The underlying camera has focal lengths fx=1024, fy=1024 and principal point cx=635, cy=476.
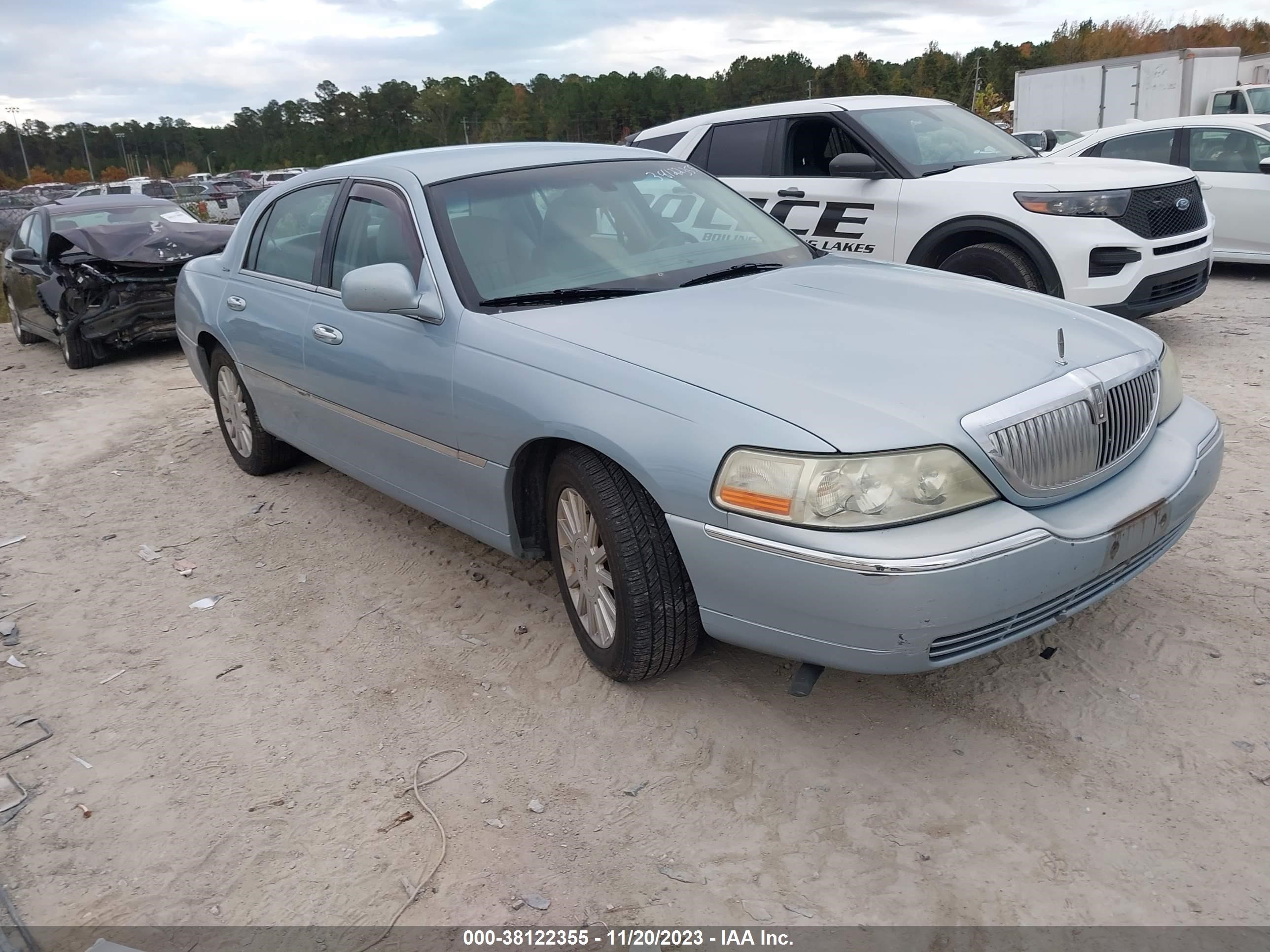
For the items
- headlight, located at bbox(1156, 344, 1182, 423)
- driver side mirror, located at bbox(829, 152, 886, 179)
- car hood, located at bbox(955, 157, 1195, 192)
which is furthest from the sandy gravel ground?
driver side mirror, located at bbox(829, 152, 886, 179)

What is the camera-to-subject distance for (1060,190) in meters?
6.46

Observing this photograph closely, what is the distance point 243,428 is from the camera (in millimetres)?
5773

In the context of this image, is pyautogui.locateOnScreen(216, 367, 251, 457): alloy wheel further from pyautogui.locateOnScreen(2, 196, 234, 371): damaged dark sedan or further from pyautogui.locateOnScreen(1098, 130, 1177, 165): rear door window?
pyautogui.locateOnScreen(1098, 130, 1177, 165): rear door window

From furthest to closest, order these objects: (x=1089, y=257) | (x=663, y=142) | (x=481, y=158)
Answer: (x=663, y=142) → (x=1089, y=257) → (x=481, y=158)

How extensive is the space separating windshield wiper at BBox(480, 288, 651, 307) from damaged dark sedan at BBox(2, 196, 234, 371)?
22.8ft

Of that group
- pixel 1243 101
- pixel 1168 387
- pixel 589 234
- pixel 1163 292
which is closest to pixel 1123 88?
pixel 1243 101

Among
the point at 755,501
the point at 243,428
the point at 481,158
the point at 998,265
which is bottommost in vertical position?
the point at 243,428

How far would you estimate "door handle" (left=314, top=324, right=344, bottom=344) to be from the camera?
4.21m

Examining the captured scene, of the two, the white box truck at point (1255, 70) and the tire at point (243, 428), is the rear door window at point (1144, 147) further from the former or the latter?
the white box truck at point (1255, 70)

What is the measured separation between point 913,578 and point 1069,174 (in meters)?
5.32

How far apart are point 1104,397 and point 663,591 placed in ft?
4.57

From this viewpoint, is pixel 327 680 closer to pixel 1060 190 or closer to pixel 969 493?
pixel 969 493

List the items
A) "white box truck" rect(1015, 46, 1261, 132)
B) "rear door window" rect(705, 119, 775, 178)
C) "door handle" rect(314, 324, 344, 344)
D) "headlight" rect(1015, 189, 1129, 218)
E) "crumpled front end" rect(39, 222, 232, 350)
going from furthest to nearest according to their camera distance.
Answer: "white box truck" rect(1015, 46, 1261, 132)
"crumpled front end" rect(39, 222, 232, 350)
"rear door window" rect(705, 119, 775, 178)
"headlight" rect(1015, 189, 1129, 218)
"door handle" rect(314, 324, 344, 344)

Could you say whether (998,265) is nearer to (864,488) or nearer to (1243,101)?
(864,488)
